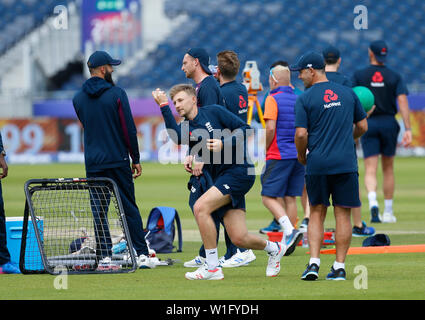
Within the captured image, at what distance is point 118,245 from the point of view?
30.9ft

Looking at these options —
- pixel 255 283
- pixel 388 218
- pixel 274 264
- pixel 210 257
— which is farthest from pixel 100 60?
pixel 388 218

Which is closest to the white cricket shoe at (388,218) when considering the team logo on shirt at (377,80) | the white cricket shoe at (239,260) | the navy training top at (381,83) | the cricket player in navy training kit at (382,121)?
the cricket player in navy training kit at (382,121)

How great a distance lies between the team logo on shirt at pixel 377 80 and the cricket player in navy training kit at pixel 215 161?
603 centimetres

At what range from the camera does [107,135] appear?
8852 mm

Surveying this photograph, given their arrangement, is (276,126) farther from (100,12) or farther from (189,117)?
(100,12)

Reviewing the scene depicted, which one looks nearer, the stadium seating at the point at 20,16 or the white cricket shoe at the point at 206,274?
the white cricket shoe at the point at 206,274

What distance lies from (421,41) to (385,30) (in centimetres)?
159

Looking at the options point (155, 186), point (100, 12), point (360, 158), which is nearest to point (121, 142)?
point (155, 186)

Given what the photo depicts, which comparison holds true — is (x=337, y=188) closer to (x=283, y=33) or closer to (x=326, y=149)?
(x=326, y=149)

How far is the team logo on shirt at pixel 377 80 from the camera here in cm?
1345

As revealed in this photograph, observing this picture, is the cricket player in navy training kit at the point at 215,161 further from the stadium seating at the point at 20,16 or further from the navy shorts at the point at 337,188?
the stadium seating at the point at 20,16

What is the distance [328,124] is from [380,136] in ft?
20.8

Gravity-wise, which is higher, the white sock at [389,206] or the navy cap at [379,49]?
the navy cap at [379,49]

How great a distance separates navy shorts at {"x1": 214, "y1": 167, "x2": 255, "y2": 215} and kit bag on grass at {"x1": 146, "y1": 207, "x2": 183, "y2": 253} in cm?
258
